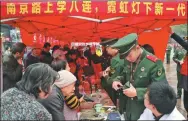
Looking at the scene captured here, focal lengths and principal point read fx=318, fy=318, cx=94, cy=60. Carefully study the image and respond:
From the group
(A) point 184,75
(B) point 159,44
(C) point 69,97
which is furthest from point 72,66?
(C) point 69,97

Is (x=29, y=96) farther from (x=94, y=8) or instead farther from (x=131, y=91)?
(x=94, y=8)

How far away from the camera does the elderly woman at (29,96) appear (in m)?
2.28

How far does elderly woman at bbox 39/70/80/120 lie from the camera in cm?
268

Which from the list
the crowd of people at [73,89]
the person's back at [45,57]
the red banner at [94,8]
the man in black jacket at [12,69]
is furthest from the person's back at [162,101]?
the person's back at [45,57]

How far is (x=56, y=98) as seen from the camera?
2750 millimetres

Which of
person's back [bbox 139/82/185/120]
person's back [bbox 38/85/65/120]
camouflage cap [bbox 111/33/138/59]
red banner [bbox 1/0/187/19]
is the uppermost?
red banner [bbox 1/0/187/19]

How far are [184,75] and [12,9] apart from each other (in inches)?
154

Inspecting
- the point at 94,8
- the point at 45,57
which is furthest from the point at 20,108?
the point at 45,57

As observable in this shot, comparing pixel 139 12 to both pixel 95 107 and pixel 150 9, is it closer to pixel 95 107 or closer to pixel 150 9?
pixel 150 9

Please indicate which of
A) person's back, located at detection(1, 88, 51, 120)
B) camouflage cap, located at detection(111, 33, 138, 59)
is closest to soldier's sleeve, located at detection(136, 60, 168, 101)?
camouflage cap, located at detection(111, 33, 138, 59)

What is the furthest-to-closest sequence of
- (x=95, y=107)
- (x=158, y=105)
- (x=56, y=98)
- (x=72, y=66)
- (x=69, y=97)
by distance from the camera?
(x=72, y=66), (x=95, y=107), (x=69, y=97), (x=56, y=98), (x=158, y=105)

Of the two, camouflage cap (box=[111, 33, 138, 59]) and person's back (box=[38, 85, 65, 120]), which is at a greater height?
camouflage cap (box=[111, 33, 138, 59])

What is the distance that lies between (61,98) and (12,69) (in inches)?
94.4

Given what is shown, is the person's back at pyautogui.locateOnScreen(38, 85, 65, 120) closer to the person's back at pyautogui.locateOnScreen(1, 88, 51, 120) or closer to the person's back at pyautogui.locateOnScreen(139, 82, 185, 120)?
the person's back at pyautogui.locateOnScreen(1, 88, 51, 120)
